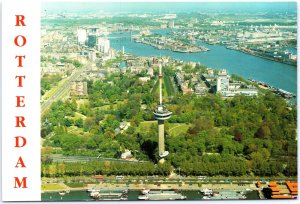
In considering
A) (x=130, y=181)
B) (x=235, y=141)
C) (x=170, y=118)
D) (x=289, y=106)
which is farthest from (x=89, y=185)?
(x=289, y=106)

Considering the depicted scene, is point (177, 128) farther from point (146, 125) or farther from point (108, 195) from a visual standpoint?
point (108, 195)

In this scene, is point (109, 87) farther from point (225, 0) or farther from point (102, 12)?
point (225, 0)

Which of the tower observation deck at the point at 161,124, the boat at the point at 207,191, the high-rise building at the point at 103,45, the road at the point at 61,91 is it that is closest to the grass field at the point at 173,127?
the tower observation deck at the point at 161,124

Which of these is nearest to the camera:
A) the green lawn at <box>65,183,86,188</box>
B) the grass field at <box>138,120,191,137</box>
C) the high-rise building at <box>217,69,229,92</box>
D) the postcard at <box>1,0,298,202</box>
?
the postcard at <box>1,0,298,202</box>

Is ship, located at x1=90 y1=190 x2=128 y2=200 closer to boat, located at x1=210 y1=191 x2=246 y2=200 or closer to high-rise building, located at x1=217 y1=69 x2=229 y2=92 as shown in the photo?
boat, located at x1=210 y1=191 x2=246 y2=200

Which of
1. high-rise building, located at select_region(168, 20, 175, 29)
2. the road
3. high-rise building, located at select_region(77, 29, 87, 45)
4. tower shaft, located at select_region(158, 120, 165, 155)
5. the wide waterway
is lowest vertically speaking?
tower shaft, located at select_region(158, 120, 165, 155)

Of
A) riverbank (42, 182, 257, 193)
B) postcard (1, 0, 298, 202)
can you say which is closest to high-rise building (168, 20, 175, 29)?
postcard (1, 0, 298, 202)

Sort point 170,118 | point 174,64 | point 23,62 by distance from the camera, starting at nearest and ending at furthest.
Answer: point 23,62 < point 170,118 < point 174,64
